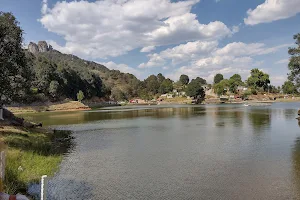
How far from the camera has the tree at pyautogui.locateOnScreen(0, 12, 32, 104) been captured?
26.3m

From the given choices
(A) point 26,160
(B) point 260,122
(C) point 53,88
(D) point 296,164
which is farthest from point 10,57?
(C) point 53,88

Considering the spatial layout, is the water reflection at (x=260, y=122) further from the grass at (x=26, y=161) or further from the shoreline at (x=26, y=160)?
the grass at (x=26, y=161)

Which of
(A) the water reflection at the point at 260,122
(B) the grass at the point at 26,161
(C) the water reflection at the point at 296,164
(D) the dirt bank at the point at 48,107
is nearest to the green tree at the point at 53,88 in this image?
(D) the dirt bank at the point at 48,107

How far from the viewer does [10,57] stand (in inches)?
1093

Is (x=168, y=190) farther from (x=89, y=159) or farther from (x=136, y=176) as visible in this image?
(x=89, y=159)

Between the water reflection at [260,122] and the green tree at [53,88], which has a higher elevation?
the green tree at [53,88]

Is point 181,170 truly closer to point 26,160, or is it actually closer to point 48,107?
point 26,160

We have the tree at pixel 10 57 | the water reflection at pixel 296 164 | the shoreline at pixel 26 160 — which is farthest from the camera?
the tree at pixel 10 57

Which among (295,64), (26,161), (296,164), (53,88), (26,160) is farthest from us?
(53,88)

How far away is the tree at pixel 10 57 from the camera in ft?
86.4

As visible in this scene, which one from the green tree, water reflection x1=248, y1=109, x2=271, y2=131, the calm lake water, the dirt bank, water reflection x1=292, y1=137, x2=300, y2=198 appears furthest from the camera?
the green tree

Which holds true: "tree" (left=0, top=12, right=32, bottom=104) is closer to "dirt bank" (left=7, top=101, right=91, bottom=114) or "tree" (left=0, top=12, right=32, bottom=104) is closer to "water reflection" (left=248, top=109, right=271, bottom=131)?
"water reflection" (left=248, top=109, right=271, bottom=131)

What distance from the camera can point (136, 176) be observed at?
22.6 m

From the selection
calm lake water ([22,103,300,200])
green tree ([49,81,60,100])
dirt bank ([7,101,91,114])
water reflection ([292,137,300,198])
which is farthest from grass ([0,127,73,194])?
green tree ([49,81,60,100])
